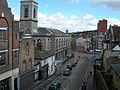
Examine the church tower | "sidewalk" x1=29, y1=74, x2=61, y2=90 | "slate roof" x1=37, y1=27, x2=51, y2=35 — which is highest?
the church tower

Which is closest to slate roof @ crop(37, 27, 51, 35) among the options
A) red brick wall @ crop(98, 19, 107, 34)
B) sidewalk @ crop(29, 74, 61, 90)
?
sidewalk @ crop(29, 74, 61, 90)

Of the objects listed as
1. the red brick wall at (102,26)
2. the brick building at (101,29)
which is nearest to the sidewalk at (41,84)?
the brick building at (101,29)

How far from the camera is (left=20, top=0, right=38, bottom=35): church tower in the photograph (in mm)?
60531

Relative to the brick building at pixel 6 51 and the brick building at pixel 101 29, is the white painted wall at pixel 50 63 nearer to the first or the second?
the brick building at pixel 6 51

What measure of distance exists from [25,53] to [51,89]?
6.84m

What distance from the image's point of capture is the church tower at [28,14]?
2383 inches

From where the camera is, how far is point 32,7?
60.6 metres

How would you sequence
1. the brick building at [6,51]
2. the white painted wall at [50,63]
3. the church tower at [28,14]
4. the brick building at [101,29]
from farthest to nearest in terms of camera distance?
1. the brick building at [101,29]
2. the church tower at [28,14]
3. the white painted wall at [50,63]
4. the brick building at [6,51]

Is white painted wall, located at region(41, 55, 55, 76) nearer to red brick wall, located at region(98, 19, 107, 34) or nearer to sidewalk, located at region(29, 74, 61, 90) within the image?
sidewalk, located at region(29, 74, 61, 90)

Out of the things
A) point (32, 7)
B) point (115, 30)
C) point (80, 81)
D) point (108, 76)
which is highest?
point (32, 7)

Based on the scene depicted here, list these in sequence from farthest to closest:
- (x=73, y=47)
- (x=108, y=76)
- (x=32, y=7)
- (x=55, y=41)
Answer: (x=73, y=47) < (x=55, y=41) < (x=32, y=7) < (x=108, y=76)

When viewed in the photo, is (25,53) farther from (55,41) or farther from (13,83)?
(55,41)

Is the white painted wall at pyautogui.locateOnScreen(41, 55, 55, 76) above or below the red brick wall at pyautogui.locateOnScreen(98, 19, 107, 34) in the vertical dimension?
below

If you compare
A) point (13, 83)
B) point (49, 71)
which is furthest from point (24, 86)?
point (49, 71)
